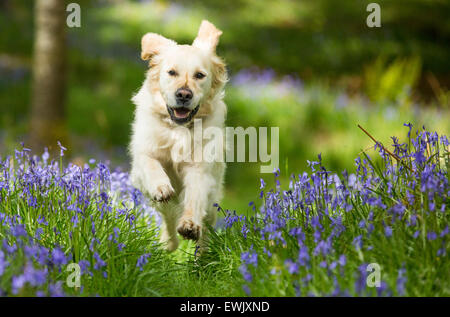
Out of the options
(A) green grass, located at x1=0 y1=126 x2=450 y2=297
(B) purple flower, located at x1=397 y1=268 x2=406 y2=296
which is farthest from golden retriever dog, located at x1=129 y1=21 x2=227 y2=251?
(B) purple flower, located at x1=397 y1=268 x2=406 y2=296

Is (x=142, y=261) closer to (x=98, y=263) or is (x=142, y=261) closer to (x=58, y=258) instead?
(x=98, y=263)

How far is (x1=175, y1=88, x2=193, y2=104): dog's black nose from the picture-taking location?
143 inches

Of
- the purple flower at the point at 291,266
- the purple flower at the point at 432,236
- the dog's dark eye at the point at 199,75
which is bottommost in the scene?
the purple flower at the point at 291,266

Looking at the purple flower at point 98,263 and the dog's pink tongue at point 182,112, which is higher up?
the dog's pink tongue at point 182,112

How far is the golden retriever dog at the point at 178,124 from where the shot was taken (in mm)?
3684

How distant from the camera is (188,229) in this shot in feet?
11.2

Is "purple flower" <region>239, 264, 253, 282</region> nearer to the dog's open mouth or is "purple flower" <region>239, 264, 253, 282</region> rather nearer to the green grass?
the green grass

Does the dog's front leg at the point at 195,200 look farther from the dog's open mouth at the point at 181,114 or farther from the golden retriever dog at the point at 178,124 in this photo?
the dog's open mouth at the point at 181,114

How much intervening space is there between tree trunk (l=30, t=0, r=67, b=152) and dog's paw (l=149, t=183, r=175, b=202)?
12.1 feet

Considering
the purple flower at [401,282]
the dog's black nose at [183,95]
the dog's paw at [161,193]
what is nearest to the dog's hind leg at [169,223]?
the dog's paw at [161,193]

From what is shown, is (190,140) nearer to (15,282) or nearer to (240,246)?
(240,246)

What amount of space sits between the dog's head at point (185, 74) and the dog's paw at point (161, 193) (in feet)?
1.54

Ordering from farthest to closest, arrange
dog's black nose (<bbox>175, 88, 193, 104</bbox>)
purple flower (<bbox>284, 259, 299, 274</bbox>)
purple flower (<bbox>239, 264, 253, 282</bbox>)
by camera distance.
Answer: dog's black nose (<bbox>175, 88, 193, 104</bbox>), purple flower (<bbox>239, 264, 253, 282</bbox>), purple flower (<bbox>284, 259, 299, 274</bbox>)
